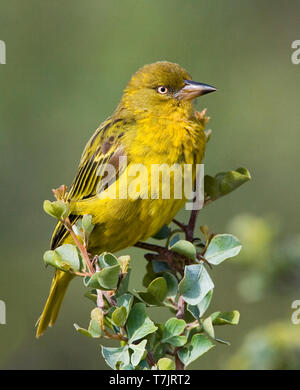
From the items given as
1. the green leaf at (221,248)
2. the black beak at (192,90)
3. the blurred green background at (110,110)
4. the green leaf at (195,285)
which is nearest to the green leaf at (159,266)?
the green leaf at (221,248)

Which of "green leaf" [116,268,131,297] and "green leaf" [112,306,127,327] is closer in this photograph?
"green leaf" [112,306,127,327]

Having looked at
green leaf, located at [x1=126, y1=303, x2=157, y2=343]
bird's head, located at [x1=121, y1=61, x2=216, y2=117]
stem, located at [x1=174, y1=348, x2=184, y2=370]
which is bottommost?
stem, located at [x1=174, y1=348, x2=184, y2=370]

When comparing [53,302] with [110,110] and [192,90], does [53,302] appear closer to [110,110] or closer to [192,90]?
[192,90]

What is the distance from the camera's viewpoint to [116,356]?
2580 mm

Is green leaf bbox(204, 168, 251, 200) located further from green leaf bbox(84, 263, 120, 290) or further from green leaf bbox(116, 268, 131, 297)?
green leaf bbox(84, 263, 120, 290)

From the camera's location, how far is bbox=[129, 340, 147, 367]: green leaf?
249cm

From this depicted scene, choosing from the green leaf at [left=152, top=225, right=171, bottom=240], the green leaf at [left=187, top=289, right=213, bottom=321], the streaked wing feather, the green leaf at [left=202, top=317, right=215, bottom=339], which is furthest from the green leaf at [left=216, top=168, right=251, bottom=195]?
the green leaf at [left=202, top=317, right=215, bottom=339]

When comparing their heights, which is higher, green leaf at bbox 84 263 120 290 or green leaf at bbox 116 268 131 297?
green leaf at bbox 84 263 120 290

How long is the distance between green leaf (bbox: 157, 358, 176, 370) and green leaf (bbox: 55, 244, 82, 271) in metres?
0.50

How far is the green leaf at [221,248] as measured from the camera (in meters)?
2.82

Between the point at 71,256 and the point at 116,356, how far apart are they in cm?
43

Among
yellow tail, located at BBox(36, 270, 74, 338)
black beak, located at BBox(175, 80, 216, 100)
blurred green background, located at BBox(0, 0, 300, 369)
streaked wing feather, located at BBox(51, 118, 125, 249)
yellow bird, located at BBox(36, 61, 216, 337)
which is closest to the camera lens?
yellow bird, located at BBox(36, 61, 216, 337)

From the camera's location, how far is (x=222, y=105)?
6.20 m

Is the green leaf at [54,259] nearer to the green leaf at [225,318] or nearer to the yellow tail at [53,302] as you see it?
the green leaf at [225,318]
